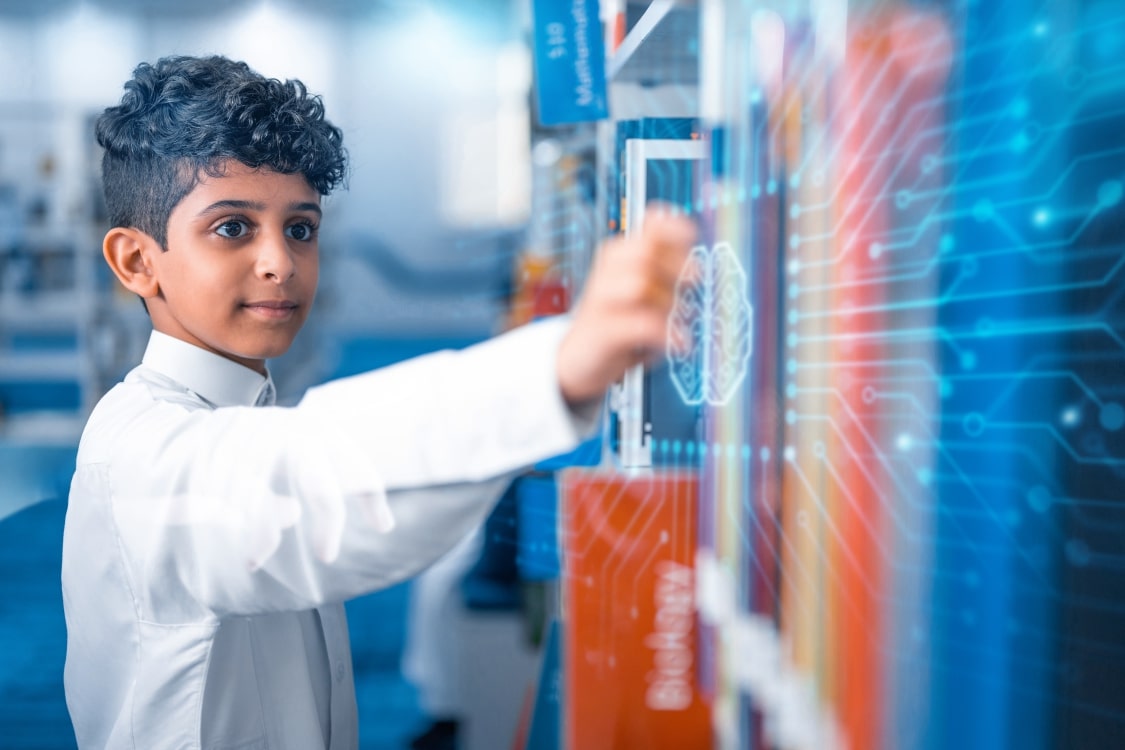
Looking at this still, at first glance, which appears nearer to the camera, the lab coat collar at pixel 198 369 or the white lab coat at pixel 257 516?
the white lab coat at pixel 257 516

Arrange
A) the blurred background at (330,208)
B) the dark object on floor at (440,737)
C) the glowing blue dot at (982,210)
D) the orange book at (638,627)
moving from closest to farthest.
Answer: the glowing blue dot at (982,210), the orange book at (638,627), the blurred background at (330,208), the dark object on floor at (440,737)

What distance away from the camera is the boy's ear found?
2.13 ft

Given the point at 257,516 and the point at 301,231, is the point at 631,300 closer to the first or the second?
the point at 257,516

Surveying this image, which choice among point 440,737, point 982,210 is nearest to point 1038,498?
point 982,210

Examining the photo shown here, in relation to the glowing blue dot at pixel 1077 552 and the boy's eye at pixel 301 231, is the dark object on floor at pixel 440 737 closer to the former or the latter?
the boy's eye at pixel 301 231

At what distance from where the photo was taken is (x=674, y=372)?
0.73 m

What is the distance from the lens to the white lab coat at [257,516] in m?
0.42

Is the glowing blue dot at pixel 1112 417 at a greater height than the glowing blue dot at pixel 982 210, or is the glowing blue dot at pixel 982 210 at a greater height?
the glowing blue dot at pixel 982 210

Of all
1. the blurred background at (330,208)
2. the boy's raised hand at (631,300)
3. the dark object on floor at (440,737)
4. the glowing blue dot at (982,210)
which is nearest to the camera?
the boy's raised hand at (631,300)

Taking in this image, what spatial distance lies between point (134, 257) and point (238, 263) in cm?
10

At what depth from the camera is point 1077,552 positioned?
0.47 meters

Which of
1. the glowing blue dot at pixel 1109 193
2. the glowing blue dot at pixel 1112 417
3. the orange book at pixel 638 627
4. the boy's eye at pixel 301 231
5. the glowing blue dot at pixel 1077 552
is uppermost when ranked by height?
the boy's eye at pixel 301 231

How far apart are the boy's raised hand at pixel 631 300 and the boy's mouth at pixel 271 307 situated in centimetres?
35

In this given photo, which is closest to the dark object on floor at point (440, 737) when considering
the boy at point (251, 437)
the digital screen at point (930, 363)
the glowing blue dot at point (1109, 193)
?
the boy at point (251, 437)
